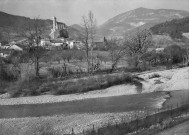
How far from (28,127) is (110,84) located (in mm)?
26353

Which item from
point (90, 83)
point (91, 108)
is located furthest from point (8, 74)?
point (91, 108)

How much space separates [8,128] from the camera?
26.9 metres

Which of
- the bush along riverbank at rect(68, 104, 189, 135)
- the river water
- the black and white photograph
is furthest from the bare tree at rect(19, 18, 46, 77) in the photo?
the bush along riverbank at rect(68, 104, 189, 135)

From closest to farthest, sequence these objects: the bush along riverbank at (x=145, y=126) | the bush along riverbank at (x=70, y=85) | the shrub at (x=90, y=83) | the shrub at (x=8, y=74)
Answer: the bush along riverbank at (x=145, y=126), the shrub at (x=90, y=83), the bush along riverbank at (x=70, y=85), the shrub at (x=8, y=74)

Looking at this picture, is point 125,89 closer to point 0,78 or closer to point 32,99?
point 32,99

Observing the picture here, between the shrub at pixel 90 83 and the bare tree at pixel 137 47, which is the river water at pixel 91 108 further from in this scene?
the bare tree at pixel 137 47

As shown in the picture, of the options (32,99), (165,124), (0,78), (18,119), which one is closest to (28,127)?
(18,119)

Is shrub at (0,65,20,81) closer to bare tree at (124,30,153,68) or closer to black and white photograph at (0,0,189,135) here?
black and white photograph at (0,0,189,135)

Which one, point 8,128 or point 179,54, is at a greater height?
point 179,54

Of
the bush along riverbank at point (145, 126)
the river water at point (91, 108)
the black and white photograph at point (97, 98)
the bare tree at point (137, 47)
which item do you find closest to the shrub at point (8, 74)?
the black and white photograph at point (97, 98)

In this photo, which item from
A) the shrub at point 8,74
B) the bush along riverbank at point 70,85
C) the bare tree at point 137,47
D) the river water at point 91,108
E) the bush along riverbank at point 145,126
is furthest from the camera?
the bare tree at point 137,47

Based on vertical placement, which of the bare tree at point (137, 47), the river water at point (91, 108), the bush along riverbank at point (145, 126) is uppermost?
the bare tree at point (137, 47)

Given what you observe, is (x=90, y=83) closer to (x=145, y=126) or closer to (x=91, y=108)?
(x=91, y=108)

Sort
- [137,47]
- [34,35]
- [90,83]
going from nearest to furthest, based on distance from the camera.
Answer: [90,83] < [34,35] < [137,47]
